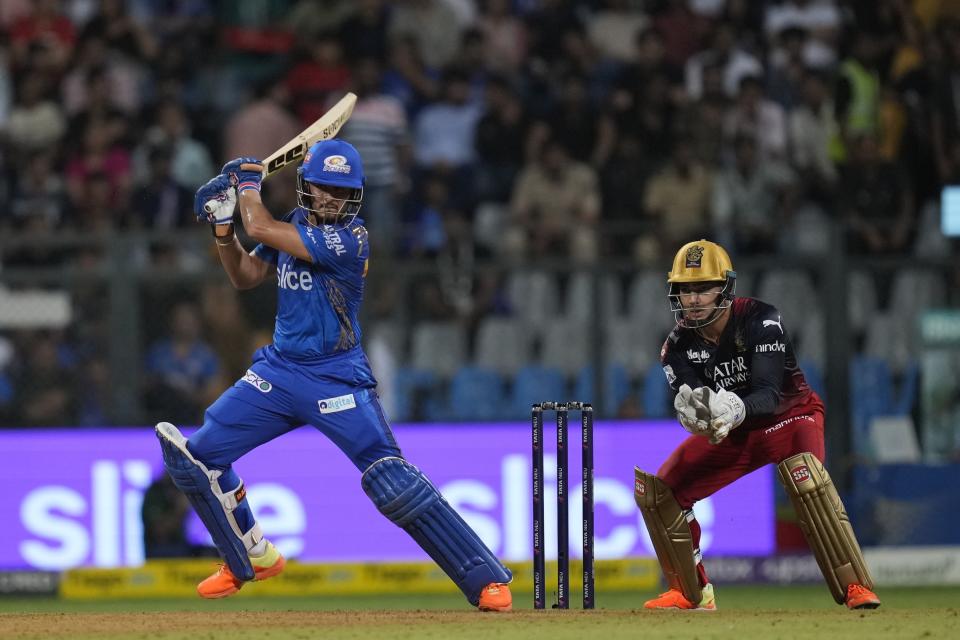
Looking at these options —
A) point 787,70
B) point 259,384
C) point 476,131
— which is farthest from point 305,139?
point 787,70

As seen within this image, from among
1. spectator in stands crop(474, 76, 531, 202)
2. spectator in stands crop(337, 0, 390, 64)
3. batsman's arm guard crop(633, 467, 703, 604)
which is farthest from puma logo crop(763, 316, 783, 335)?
spectator in stands crop(337, 0, 390, 64)

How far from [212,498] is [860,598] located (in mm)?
3376

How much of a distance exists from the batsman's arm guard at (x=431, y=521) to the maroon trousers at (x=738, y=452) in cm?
111

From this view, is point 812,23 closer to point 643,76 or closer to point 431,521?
point 643,76

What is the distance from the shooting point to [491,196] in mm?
15047

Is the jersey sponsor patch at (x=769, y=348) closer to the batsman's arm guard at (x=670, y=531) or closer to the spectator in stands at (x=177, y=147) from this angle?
the batsman's arm guard at (x=670, y=531)

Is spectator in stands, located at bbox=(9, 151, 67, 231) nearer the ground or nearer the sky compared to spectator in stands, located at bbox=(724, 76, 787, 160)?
nearer the ground

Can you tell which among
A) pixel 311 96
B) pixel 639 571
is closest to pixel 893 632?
pixel 639 571

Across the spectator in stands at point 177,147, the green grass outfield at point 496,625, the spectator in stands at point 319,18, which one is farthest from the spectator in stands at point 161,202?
the green grass outfield at point 496,625

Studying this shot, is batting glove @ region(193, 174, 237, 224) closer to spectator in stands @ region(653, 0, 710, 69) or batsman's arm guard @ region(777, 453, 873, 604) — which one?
batsman's arm guard @ region(777, 453, 873, 604)

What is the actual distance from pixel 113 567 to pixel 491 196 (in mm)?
4578

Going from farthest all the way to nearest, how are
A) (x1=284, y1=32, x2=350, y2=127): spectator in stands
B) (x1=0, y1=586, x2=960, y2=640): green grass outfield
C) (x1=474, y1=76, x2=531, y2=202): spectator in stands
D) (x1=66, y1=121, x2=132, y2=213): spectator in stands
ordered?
(x1=284, y1=32, x2=350, y2=127): spectator in stands < (x1=474, y1=76, x2=531, y2=202): spectator in stands < (x1=66, y1=121, x2=132, y2=213): spectator in stands < (x1=0, y1=586, x2=960, y2=640): green grass outfield

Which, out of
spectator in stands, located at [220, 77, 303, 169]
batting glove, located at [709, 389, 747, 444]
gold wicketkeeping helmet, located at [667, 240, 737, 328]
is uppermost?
spectator in stands, located at [220, 77, 303, 169]

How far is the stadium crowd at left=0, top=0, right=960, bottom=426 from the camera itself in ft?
42.9
